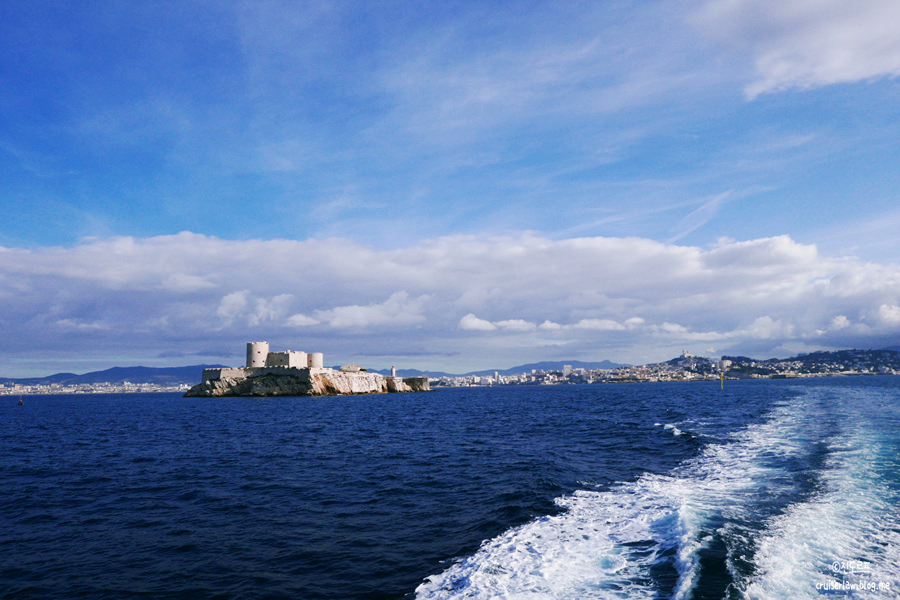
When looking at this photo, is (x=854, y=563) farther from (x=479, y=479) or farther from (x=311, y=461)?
(x=311, y=461)

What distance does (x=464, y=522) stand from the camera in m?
14.7

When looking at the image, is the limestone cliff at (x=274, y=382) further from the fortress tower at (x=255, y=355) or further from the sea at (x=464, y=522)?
the sea at (x=464, y=522)

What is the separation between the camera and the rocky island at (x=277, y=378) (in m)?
108

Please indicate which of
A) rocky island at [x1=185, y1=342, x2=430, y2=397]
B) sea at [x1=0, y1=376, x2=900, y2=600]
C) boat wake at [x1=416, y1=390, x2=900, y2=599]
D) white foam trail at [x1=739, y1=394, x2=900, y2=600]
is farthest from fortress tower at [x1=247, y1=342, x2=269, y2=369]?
white foam trail at [x1=739, y1=394, x2=900, y2=600]

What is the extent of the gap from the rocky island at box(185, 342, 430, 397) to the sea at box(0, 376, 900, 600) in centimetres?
8041

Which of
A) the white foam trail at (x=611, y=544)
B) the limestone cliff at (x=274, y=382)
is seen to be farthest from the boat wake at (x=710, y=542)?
the limestone cliff at (x=274, y=382)

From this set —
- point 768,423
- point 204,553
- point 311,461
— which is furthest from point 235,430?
point 768,423

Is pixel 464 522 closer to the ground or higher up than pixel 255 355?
closer to the ground

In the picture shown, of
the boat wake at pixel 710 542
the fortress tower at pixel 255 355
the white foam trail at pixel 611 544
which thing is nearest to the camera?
the boat wake at pixel 710 542

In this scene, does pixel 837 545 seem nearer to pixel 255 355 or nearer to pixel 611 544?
pixel 611 544

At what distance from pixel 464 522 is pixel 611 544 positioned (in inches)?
179

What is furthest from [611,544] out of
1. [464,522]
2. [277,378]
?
[277,378]

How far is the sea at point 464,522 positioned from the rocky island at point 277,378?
80.4 metres

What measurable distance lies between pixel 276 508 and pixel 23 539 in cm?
721
